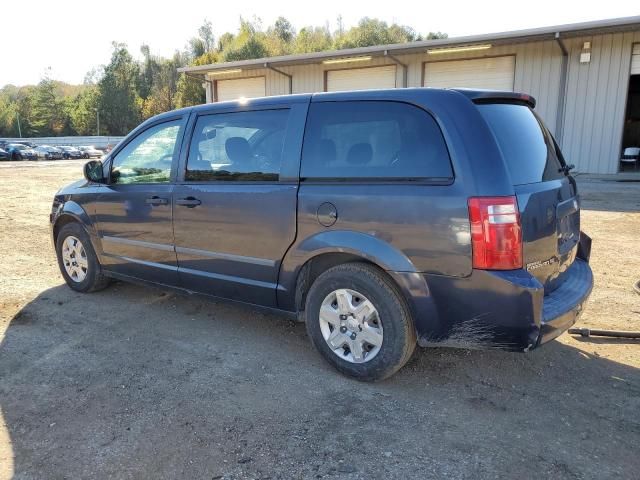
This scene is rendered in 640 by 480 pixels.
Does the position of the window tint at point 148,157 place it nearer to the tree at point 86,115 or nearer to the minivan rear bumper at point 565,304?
the minivan rear bumper at point 565,304

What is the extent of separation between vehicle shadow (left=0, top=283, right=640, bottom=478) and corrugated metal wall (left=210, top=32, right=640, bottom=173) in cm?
1470

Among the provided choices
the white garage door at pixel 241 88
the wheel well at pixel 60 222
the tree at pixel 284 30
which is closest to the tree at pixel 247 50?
the tree at pixel 284 30

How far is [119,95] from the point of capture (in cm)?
7288

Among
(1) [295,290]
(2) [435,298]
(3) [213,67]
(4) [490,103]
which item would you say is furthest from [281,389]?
(3) [213,67]

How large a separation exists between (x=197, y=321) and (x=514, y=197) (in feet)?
9.52

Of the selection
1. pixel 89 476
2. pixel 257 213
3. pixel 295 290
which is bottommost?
pixel 89 476

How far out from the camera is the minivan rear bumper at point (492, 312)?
9.20ft

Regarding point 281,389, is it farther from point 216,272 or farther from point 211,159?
point 211,159

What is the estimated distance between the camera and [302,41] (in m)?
67.6

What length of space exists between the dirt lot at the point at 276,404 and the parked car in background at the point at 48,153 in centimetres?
4352

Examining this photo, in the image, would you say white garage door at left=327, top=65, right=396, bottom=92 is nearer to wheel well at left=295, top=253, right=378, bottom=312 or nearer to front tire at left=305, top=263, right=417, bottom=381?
wheel well at left=295, top=253, right=378, bottom=312

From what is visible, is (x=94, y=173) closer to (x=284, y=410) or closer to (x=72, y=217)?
(x=72, y=217)

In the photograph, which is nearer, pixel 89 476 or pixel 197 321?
pixel 89 476

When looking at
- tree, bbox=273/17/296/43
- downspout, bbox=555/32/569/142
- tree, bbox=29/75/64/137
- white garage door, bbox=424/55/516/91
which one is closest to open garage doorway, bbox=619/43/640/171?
downspout, bbox=555/32/569/142
